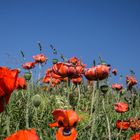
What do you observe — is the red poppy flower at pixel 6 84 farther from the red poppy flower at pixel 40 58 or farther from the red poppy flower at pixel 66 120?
the red poppy flower at pixel 40 58

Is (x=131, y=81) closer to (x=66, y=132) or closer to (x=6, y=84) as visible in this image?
(x=66, y=132)

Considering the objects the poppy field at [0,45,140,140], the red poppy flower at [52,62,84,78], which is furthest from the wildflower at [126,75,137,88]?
the red poppy flower at [52,62,84,78]

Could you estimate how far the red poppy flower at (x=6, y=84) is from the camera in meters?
1.30

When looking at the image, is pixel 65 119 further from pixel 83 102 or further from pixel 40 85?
pixel 40 85

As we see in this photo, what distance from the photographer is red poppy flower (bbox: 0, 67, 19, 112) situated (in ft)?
4.27

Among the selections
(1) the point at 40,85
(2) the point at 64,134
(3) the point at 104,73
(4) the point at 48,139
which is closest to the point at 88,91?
(1) the point at 40,85

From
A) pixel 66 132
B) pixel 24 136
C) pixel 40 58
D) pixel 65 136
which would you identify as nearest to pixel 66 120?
pixel 66 132

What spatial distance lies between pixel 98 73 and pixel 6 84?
4.29 feet

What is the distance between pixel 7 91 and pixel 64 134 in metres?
0.76

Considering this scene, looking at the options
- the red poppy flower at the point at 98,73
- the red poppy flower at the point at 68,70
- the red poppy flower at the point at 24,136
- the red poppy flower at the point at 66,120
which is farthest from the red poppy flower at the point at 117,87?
the red poppy flower at the point at 24,136

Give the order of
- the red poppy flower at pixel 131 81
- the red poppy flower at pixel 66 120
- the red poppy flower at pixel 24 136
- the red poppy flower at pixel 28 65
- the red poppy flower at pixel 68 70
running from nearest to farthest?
the red poppy flower at pixel 24 136 < the red poppy flower at pixel 66 120 < the red poppy flower at pixel 68 70 < the red poppy flower at pixel 28 65 < the red poppy flower at pixel 131 81

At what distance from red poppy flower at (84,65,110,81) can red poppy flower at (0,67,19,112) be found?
1211 millimetres

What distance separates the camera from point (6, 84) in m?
1.34

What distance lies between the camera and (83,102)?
664cm
